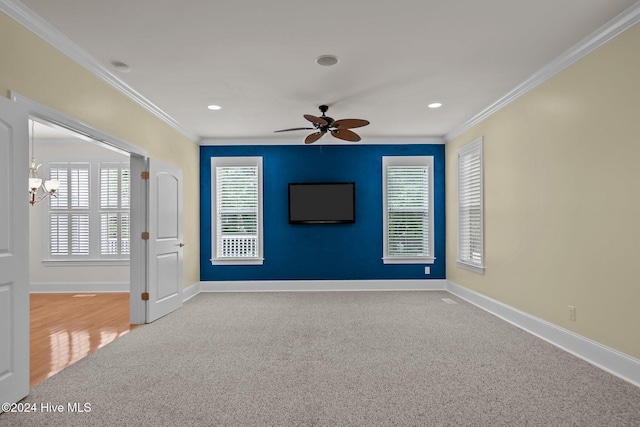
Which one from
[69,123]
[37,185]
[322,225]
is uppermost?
[69,123]

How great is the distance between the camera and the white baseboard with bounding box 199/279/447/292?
6.57 metres

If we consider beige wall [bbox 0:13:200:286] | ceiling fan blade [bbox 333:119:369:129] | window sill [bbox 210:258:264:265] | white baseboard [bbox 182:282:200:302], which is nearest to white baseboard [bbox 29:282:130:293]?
white baseboard [bbox 182:282:200:302]

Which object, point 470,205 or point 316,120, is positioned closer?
point 316,120

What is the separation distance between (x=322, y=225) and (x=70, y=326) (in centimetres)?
394

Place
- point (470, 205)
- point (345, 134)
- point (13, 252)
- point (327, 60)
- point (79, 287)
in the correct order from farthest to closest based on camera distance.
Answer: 1. point (79, 287)
2. point (470, 205)
3. point (345, 134)
4. point (327, 60)
5. point (13, 252)

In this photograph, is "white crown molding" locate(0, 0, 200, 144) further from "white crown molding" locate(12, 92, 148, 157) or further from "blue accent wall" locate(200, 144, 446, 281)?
"blue accent wall" locate(200, 144, 446, 281)

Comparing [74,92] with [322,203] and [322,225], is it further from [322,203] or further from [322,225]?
[322,225]

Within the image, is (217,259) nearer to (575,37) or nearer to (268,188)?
(268,188)

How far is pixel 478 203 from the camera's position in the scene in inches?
211

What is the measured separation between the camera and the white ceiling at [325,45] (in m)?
2.61

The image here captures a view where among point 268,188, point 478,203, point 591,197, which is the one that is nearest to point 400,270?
point 478,203

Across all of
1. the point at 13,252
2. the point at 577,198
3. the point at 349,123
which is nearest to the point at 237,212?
the point at 349,123

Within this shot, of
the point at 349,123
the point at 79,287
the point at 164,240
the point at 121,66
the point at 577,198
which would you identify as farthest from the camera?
the point at 79,287

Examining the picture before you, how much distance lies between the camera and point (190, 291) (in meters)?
6.06
